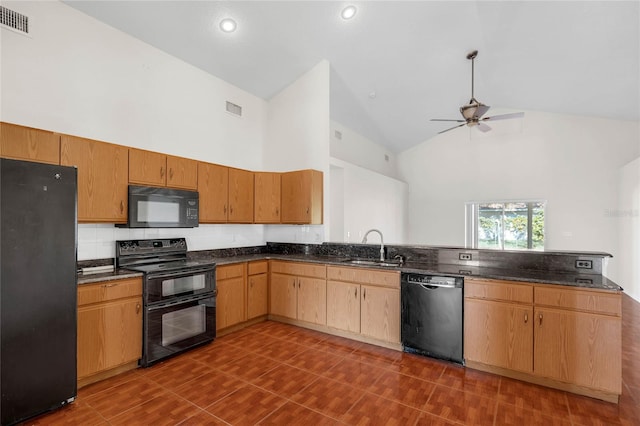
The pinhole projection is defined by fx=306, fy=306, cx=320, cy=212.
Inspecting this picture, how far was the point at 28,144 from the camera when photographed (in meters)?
2.43

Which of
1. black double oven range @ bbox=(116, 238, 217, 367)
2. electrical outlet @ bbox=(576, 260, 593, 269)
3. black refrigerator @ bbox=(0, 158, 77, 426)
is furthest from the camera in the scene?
black double oven range @ bbox=(116, 238, 217, 367)

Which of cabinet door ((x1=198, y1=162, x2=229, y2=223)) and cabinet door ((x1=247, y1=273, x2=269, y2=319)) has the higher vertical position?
cabinet door ((x1=198, y1=162, x2=229, y2=223))

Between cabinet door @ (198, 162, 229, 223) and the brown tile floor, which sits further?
cabinet door @ (198, 162, 229, 223)

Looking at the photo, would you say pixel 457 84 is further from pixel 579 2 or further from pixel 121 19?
pixel 121 19

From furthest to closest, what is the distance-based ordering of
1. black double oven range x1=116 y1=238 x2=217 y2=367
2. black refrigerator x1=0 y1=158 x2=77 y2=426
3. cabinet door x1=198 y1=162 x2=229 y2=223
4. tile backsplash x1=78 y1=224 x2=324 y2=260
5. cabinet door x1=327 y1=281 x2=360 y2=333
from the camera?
1. cabinet door x1=198 y1=162 x2=229 y2=223
2. cabinet door x1=327 y1=281 x2=360 y2=333
3. tile backsplash x1=78 y1=224 x2=324 y2=260
4. black double oven range x1=116 y1=238 x2=217 y2=367
5. black refrigerator x1=0 y1=158 x2=77 y2=426

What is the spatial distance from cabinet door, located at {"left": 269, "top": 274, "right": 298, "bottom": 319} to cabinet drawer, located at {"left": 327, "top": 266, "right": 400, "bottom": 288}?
61cm

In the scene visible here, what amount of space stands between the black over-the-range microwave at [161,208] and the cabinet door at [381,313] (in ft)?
7.29

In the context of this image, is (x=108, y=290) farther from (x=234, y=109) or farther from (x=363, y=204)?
(x=363, y=204)

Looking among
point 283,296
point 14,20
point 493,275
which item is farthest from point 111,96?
point 493,275

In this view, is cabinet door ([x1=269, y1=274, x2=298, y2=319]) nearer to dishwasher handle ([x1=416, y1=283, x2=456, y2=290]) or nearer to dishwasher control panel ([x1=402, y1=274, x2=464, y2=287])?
dishwasher control panel ([x1=402, y1=274, x2=464, y2=287])

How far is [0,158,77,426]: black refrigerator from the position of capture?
204cm

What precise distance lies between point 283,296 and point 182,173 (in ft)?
6.74

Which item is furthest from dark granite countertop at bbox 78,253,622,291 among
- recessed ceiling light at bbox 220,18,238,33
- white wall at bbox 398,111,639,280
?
white wall at bbox 398,111,639,280

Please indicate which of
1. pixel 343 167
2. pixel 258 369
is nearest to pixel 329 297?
pixel 258 369
